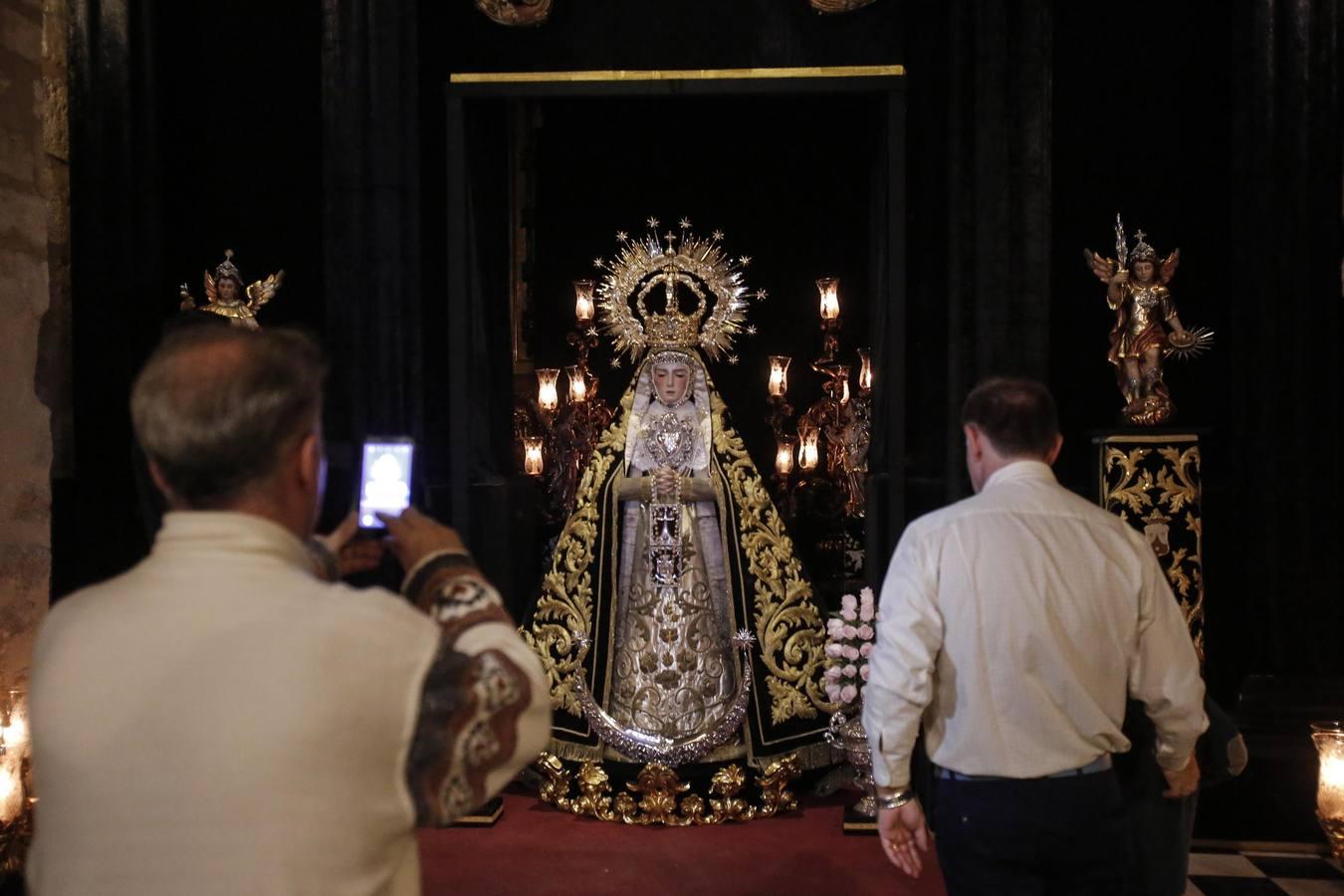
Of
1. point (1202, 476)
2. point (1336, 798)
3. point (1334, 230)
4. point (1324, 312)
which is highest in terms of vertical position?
point (1334, 230)

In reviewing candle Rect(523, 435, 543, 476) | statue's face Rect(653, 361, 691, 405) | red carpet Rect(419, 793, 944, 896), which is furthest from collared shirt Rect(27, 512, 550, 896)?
candle Rect(523, 435, 543, 476)

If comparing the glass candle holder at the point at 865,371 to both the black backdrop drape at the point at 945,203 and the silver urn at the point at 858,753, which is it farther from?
the silver urn at the point at 858,753

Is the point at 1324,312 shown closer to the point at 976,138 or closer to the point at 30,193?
the point at 976,138

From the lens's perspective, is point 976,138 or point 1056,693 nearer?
point 1056,693

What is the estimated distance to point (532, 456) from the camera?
20.8 ft

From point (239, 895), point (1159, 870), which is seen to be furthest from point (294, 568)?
point (1159, 870)

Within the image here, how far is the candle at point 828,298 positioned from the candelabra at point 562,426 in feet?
4.05

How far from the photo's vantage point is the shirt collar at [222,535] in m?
1.26

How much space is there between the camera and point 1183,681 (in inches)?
89.4

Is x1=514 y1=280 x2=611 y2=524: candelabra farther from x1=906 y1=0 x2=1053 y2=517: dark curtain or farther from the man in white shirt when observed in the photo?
the man in white shirt

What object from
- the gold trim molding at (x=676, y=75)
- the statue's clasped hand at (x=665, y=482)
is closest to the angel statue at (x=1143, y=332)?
the gold trim molding at (x=676, y=75)

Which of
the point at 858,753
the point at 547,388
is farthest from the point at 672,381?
the point at 858,753

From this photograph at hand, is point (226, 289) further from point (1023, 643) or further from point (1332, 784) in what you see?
point (1332, 784)

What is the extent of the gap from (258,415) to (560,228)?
5823mm
